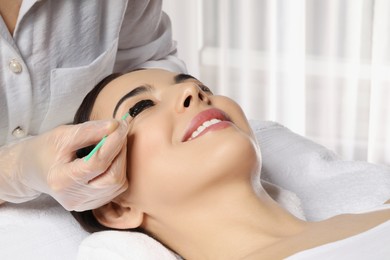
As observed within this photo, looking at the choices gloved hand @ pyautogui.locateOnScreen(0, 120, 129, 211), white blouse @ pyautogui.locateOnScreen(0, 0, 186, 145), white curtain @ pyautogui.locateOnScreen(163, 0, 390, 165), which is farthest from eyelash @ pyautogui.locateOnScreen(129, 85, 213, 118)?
white curtain @ pyautogui.locateOnScreen(163, 0, 390, 165)

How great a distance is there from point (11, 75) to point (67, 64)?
0.17 m

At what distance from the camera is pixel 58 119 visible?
1714 mm

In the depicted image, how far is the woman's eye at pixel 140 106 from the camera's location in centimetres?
139

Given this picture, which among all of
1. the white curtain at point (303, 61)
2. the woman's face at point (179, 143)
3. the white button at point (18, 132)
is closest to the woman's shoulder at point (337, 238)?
the woman's face at point (179, 143)

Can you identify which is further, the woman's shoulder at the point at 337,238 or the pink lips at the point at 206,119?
the pink lips at the point at 206,119

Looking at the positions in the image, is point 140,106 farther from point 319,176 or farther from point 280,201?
point 319,176

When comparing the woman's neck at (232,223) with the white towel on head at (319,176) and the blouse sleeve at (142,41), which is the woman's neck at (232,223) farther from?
the blouse sleeve at (142,41)

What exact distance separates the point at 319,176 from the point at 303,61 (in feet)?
5.32

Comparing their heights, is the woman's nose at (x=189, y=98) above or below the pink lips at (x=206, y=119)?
above

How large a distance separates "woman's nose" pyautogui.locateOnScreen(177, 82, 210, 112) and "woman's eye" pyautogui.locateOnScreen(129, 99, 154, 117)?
7 cm

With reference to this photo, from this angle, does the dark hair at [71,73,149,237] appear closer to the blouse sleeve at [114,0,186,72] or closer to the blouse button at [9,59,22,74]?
the blouse button at [9,59,22,74]

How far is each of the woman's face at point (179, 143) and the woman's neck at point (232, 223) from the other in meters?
0.03

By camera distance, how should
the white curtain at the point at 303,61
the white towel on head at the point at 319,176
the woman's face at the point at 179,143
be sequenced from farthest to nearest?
the white curtain at the point at 303,61
the white towel on head at the point at 319,176
the woman's face at the point at 179,143

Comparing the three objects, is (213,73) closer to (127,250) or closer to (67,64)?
(67,64)
